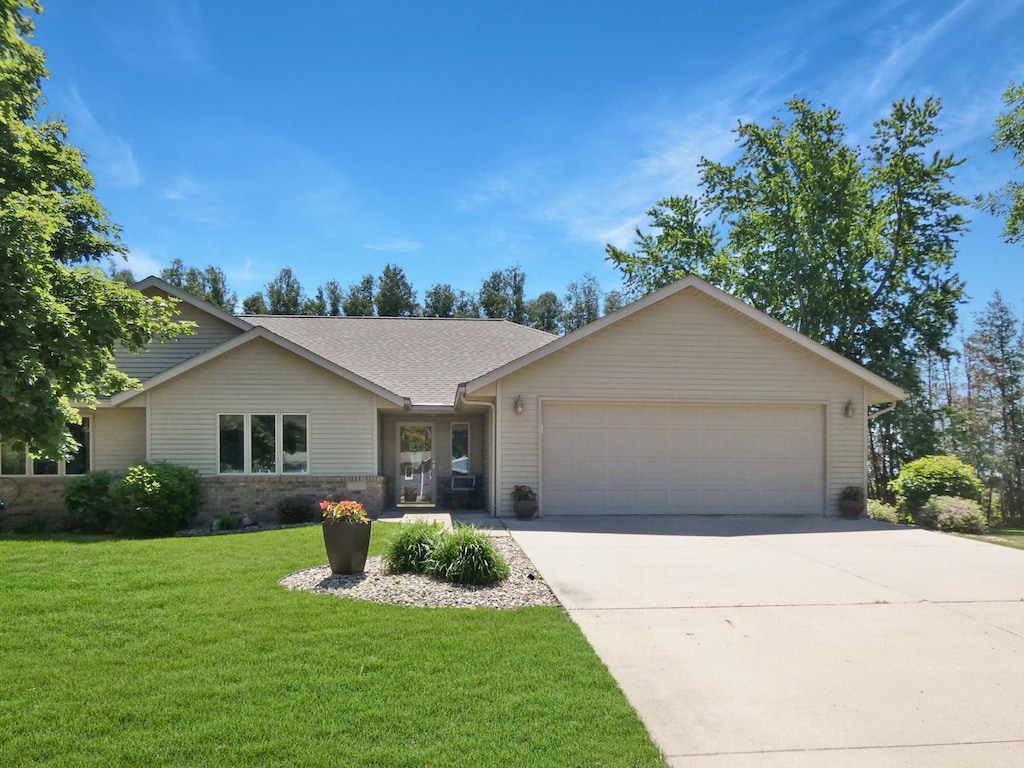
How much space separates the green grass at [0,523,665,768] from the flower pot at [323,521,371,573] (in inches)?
→ 28.8

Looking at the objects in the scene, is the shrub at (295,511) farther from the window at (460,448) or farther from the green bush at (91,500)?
the window at (460,448)

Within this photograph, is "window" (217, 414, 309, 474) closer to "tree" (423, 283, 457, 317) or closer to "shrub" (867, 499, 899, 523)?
"shrub" (867, 499, 899, 523)

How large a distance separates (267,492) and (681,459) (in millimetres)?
9037

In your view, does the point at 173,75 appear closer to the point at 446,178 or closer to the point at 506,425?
the point at 446,178

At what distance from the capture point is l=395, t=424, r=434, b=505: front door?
57.9ft

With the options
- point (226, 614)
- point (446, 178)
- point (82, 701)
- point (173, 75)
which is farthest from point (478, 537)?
point (446, 178)

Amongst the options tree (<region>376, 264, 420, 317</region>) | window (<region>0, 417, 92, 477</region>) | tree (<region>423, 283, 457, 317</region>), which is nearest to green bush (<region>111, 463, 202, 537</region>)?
window (<region>0, 417, 92, 477</region>)

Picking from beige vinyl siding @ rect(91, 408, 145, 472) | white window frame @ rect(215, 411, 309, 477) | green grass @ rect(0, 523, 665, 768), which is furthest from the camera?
beige vinyl siding @ rect(91, 408, 145, 472)

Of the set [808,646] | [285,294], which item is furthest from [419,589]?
[285,294]

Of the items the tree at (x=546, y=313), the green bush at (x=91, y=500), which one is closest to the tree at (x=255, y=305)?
the tree at (x=546, y=313)

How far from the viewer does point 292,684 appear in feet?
14.1

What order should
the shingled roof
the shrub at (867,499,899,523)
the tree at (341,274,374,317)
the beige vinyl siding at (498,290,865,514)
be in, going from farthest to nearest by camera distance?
the tree at (341,274,374,317) → the shingled roof → the shrub at (867,499,899,523) → the beige vinyl siding at (498,290,865,514)

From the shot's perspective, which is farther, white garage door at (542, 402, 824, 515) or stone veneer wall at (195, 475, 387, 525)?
stone veneer wall at (195, 475, 387, 525)

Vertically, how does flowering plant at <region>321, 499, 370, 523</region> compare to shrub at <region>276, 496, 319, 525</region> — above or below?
above
